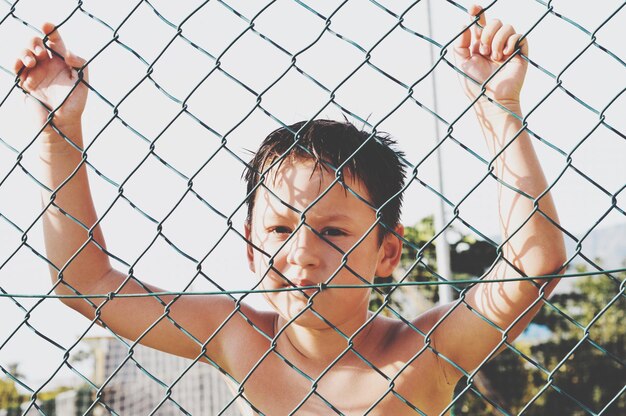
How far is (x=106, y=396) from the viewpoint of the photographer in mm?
8398

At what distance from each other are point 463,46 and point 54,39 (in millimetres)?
940

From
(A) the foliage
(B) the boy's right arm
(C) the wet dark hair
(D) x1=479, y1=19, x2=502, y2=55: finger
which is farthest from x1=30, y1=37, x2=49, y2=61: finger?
(A) the foliage

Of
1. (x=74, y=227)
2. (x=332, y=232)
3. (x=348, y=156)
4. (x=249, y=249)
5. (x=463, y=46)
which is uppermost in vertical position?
(x=463, y=46)

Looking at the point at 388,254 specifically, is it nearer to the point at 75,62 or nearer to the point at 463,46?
the point at 463,46

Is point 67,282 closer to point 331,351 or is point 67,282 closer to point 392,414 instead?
point 331,351

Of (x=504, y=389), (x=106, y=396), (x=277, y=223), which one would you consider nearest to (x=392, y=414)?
(x=277, y=223)

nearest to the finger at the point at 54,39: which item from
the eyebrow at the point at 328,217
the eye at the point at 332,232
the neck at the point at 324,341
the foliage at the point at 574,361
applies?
the eyebrow at the point at 328,217

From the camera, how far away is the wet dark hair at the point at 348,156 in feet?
6.03

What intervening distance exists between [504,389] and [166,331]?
6762 millimetres

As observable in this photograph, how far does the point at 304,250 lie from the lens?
164cm

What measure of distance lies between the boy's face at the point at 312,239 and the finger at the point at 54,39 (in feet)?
1.91

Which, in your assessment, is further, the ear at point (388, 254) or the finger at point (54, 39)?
the ear at point (388, 254)

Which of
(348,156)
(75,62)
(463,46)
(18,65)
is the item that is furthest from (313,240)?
(18,65)

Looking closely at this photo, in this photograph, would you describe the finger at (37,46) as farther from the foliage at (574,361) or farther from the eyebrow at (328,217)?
the foliage at (574,361)
